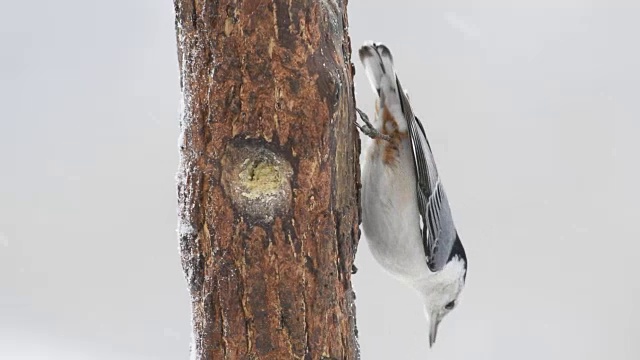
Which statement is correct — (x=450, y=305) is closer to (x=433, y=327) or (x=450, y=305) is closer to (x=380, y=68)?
(x=433, y=327)

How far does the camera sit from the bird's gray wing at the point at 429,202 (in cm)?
210

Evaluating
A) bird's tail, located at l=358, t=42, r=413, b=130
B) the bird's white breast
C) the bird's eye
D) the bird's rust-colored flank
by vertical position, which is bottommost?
the bird's eye

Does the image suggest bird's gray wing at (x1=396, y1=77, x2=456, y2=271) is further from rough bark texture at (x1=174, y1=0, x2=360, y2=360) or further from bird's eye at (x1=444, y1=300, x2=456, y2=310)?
rough bark texture at (x1=174, y1=0, x2=360, y2=360)

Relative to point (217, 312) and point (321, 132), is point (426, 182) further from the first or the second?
point (217, 312)

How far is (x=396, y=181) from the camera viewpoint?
211 centimetres

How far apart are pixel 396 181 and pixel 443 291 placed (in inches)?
20.2

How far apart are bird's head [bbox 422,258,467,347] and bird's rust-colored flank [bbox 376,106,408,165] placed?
42 cm

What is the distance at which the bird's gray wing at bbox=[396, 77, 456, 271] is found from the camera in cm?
210

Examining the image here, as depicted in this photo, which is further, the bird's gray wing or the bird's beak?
the bird's beak

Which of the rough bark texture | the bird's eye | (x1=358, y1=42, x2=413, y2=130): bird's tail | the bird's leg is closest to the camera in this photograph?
the rough bark texture

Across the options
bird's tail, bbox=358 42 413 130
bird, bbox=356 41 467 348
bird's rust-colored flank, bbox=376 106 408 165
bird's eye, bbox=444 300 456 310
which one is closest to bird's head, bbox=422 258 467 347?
bird's eye, bbox=444 300 456 310

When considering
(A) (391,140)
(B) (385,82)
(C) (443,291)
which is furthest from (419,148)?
(C) (443,291)

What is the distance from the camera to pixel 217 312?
5.23ft

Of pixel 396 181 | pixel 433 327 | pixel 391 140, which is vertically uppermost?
pixel 391 140
